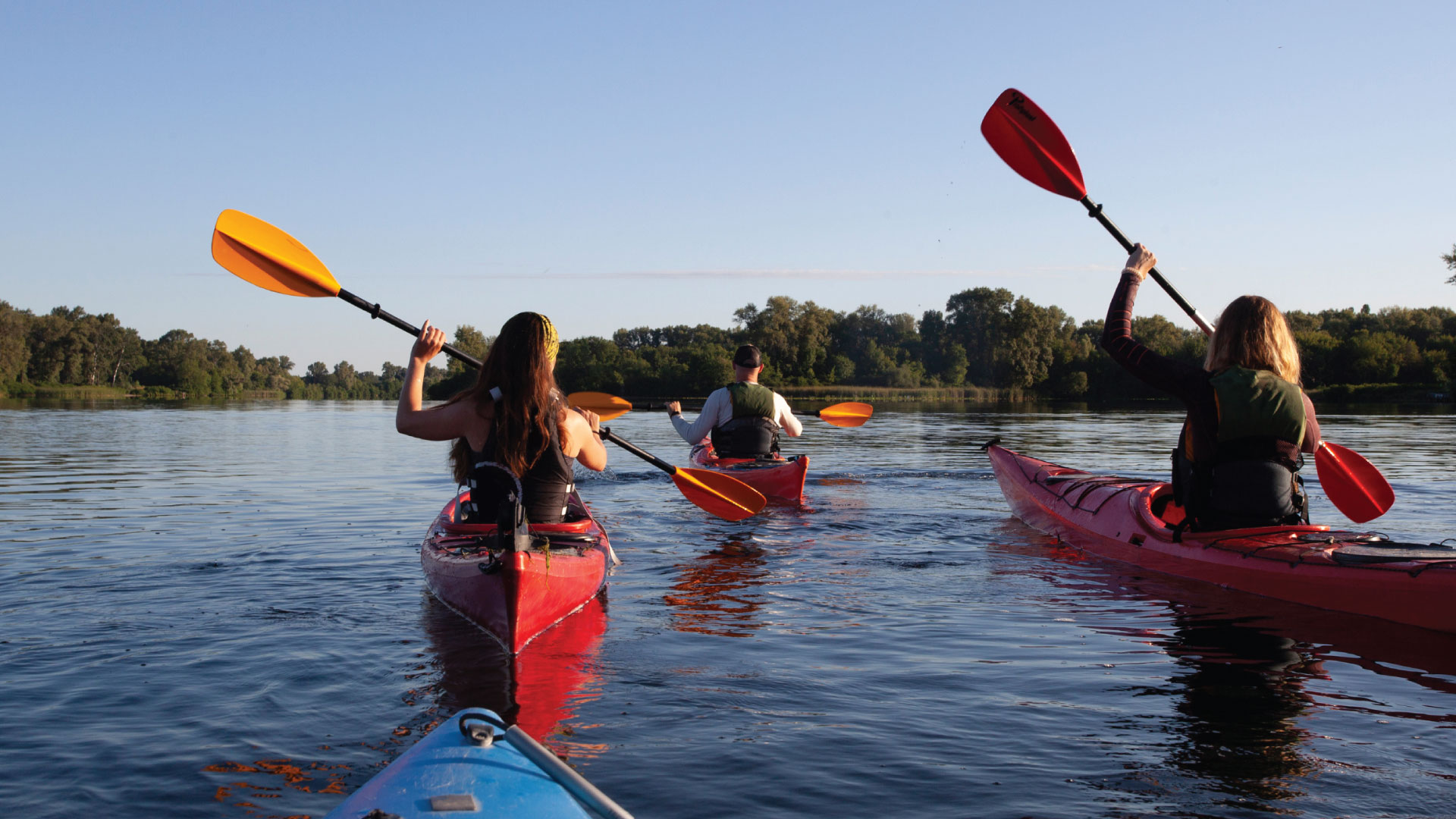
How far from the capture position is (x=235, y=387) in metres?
97.1

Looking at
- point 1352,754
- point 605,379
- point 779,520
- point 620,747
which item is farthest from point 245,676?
point 605,379

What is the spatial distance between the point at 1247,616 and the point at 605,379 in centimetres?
7338

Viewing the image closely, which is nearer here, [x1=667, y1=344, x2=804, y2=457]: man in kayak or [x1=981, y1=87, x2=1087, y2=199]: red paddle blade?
[x1=981, y1=87, x2=1087, y2=199]: red paddle blade

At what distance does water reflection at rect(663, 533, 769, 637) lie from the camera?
4.95m

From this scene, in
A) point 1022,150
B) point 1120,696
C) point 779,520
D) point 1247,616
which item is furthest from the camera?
point 779,520

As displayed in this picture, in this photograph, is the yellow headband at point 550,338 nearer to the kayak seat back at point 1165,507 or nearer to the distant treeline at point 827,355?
the kayak seat back at point 1165,507

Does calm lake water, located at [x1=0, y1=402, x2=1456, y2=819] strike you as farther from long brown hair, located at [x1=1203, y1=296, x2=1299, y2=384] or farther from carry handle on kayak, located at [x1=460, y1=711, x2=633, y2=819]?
long brown hair, located at [x1=1203, y1=296, x2=1299, y2=384]

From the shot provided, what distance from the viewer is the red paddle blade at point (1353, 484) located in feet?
19.3

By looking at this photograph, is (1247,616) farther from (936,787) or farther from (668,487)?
(668,487)

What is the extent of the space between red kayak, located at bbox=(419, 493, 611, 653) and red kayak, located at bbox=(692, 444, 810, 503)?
4.50 metres

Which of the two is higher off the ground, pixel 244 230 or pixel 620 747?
pixel 244 230

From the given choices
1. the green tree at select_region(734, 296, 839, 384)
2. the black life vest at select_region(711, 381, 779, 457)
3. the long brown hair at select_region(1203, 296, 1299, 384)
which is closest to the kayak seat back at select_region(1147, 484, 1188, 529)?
the long brown hair at select_region(1203, 296, 1299, 384)

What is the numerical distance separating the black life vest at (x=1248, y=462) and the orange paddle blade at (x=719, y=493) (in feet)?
8.99

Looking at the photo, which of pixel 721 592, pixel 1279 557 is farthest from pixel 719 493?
pixel 1279 557
